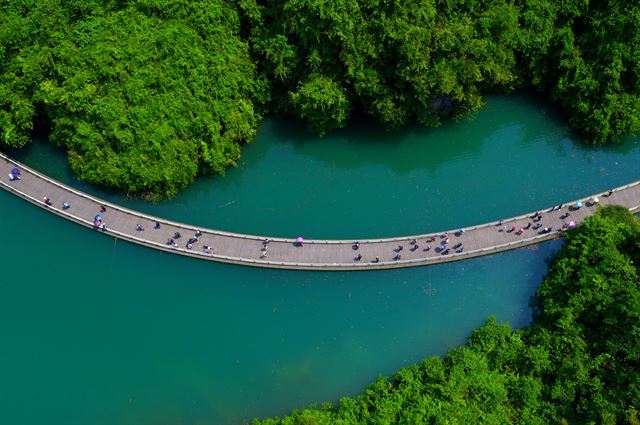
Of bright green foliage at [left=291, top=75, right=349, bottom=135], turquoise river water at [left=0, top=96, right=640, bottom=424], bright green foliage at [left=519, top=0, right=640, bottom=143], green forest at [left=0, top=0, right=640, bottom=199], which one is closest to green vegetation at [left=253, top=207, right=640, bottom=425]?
turquoise river water at [left=0, top=96, right=640, bottom=424]

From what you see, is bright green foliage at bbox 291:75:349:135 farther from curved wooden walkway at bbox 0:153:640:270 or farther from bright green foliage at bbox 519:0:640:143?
bright green foliage at bbox 519:0:640:143

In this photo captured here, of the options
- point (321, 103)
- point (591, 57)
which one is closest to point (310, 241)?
point (321, 103)

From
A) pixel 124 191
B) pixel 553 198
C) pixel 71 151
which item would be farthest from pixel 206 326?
pixel 553 198

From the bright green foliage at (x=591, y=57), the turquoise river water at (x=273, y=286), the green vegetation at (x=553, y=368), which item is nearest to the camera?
the green vegetation at (x=553, y=368)

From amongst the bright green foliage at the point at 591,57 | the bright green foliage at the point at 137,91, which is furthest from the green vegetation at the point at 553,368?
the bright green foliage at the point at 137,91

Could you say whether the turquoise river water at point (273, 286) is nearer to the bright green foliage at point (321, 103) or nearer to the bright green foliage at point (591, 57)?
the bright green foliage at point (321, 103)

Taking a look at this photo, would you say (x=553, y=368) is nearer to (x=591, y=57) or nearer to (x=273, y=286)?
(x=273, y=286)
